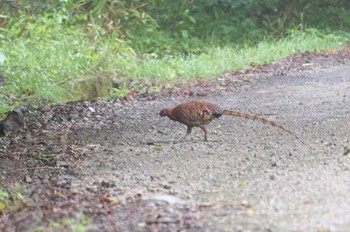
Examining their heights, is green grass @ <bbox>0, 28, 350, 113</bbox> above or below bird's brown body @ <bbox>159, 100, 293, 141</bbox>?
below

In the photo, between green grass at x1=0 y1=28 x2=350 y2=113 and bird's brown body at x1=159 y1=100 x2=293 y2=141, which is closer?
bird's brown body at x1=159 y1=100 x2=293 y2=141

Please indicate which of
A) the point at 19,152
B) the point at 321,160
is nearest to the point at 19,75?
the point at 19,152

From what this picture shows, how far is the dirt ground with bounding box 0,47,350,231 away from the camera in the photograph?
175 inches

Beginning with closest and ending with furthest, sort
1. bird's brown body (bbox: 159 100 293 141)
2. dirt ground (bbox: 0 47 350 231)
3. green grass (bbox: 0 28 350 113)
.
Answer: dirt ground (bbox: 0 47 350 231) → bird's brown body (bbox: 159 100 293 141) → green grass (bbox: 0 28 350 113)

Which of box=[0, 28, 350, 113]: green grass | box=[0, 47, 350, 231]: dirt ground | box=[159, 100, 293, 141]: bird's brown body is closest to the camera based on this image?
box=[0, 47, 350, 231]: dirt ground

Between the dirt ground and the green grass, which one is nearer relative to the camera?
the dirt ground

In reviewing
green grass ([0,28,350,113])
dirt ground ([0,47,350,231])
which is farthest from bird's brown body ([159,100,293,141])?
green grass ([0,28,350,113])

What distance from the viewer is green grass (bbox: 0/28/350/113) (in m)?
10.5

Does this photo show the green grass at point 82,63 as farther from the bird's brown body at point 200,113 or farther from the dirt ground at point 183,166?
the bird's brown body at point 200,113

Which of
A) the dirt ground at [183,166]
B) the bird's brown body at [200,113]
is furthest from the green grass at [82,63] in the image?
the bird's brown body at [200,113]

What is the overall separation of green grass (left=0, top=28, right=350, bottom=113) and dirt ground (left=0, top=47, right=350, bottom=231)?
747mm

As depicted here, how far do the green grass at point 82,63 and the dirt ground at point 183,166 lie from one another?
747mm

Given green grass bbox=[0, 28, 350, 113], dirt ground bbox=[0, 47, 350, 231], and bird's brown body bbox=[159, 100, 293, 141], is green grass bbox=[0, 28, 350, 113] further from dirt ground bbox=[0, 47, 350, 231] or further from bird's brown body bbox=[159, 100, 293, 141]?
bird's brown body bbox=[159, 100, 293, 141]

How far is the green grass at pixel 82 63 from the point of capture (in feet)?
34.5
